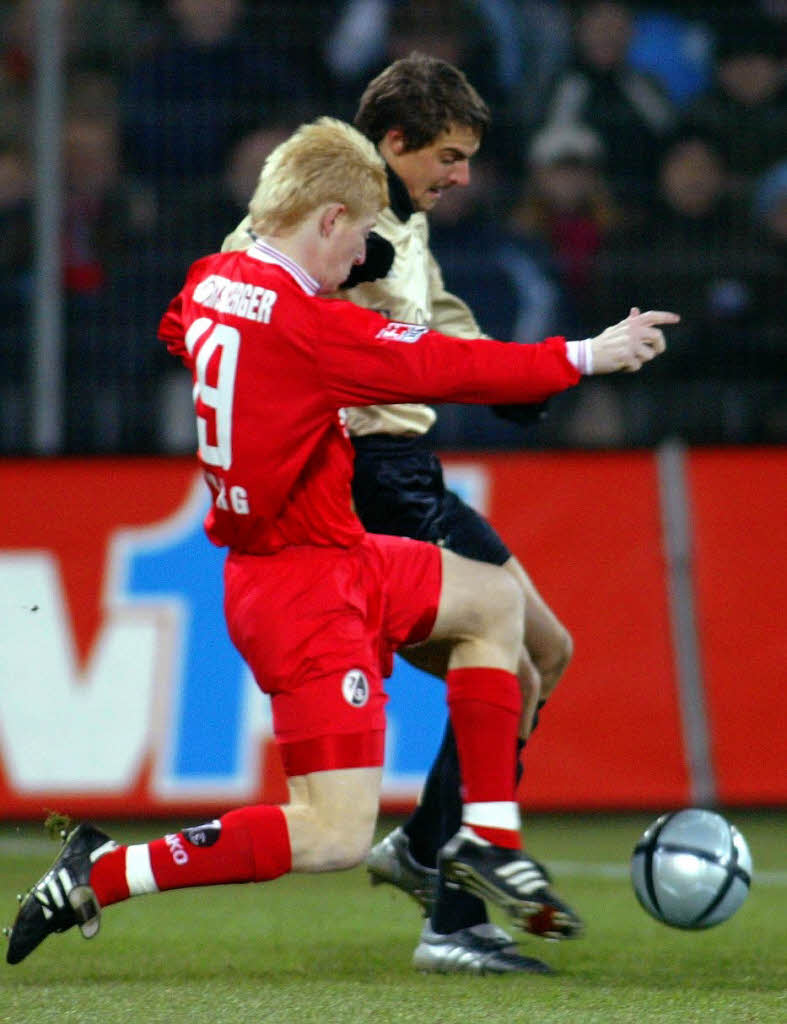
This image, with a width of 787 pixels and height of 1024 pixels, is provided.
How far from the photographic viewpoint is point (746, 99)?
8844 millimetres

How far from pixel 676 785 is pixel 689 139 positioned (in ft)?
10.4

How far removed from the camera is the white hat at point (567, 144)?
8.68 m

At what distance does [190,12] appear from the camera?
335 inches

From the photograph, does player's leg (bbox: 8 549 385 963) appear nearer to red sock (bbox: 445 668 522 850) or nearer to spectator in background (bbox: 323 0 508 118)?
red sock (bbox: 445 668 522 850)

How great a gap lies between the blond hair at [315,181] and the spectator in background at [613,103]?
490cm

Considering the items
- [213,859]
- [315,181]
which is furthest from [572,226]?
[213,859]

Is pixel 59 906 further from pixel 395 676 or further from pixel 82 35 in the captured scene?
pixel 82 35

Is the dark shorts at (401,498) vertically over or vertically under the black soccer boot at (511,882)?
over

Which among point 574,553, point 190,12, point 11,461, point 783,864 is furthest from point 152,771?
point 190,12

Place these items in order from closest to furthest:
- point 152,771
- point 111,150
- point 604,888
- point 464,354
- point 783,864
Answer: point 464,354 → point 604,888 → point 783,864 → point 152,771 → point 111,150

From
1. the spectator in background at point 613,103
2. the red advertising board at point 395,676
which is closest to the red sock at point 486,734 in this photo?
the red advertising board at point 395,676

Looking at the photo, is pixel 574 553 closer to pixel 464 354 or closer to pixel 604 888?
pixel 604 888

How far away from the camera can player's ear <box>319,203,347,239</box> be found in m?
3.87

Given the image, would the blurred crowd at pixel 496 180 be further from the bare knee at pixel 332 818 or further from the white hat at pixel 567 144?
the bare knee at pixel 332 818
